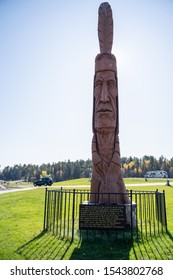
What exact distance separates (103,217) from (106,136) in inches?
146

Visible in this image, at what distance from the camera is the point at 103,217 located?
291 inches

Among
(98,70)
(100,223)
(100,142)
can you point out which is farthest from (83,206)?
(98,70)

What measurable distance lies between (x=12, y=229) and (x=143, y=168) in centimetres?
9089

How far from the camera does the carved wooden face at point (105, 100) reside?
9.91 m

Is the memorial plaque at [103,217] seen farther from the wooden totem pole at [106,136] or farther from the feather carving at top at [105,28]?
the feather carving at top at [105,28]

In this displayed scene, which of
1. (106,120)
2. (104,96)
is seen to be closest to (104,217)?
(106,120)

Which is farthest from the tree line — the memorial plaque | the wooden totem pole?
the memorial plaque

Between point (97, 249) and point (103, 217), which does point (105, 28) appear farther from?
point (97, 249)

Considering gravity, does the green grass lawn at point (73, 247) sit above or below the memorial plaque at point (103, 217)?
below

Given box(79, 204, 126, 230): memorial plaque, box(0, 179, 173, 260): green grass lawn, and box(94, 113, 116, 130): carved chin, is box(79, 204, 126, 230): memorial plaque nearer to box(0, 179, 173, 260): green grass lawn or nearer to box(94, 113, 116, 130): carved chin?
box(0, 179, 173, 260): green grass lawn

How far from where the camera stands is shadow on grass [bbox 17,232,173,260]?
6.06m

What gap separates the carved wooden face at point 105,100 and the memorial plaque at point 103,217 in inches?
146

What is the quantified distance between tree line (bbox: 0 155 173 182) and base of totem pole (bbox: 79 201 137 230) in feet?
246

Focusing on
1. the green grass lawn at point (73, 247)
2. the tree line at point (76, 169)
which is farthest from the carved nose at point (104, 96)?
the tree line at point (76, 169)
